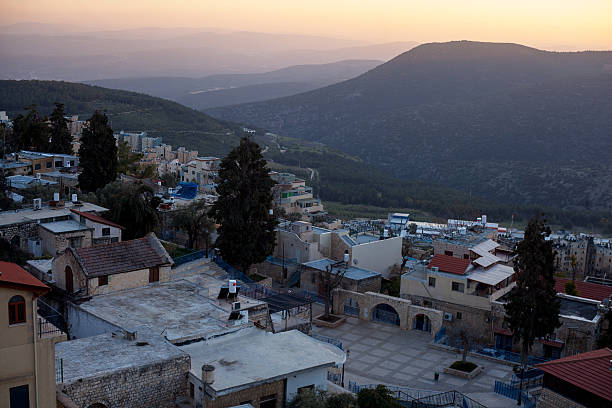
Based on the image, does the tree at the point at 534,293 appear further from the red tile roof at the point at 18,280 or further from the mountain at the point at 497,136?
the mountain at the point at 497,136

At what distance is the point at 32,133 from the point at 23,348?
4471 centimetres

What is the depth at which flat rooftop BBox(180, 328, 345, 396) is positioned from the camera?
18672 millimetres

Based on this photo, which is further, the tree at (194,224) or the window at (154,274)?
the tree at (194,224)

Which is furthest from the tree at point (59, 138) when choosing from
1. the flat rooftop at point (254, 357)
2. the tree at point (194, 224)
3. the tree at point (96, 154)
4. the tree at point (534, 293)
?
the tree at point (534, 293)

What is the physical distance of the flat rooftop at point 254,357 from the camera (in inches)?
735

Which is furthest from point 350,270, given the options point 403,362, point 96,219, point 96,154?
point 96,154

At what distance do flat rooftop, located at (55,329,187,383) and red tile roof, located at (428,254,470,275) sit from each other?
18.8m

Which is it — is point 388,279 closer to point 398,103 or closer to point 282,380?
point 282,380

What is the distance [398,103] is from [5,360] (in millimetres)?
182797

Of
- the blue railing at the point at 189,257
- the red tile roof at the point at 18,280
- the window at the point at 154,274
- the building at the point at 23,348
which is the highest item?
the red tile roof at the point at 18,280

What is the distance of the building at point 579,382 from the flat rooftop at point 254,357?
24.9ft

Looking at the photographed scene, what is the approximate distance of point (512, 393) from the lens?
26.2 metres

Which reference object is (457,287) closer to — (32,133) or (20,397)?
(20,397)

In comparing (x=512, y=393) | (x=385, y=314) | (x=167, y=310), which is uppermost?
(x=167, y=310)
